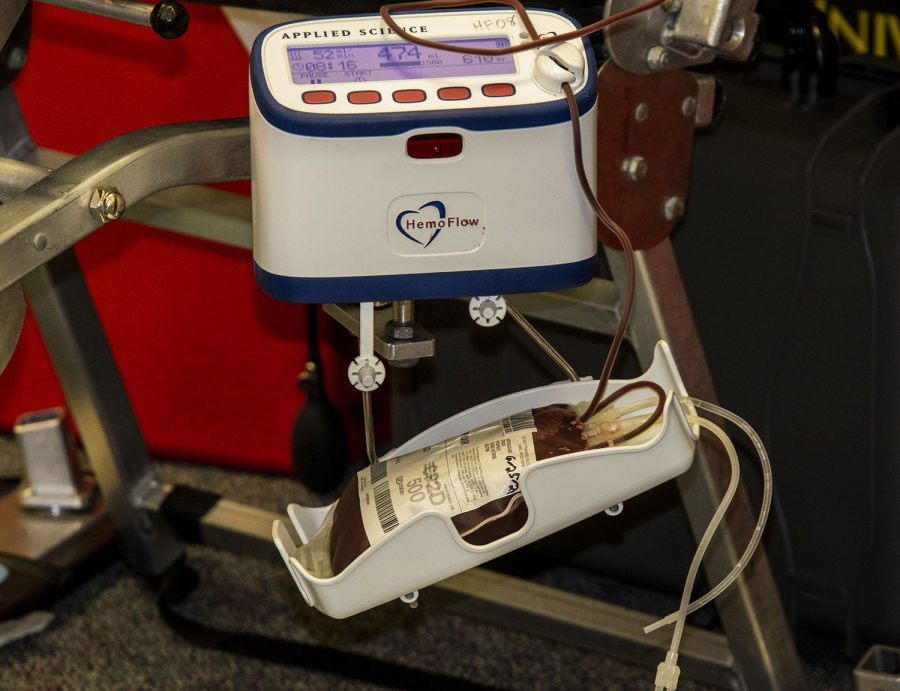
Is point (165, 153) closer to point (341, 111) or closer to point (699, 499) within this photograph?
point (341, 111)

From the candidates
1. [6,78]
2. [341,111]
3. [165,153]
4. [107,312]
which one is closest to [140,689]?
[107,312]

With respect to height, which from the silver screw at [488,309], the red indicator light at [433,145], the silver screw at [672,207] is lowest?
the silver screw at [672,207]

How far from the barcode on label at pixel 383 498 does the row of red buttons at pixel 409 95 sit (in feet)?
0.70

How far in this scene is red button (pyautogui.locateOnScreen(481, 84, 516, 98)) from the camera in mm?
628

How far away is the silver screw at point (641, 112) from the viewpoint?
2.73 ft

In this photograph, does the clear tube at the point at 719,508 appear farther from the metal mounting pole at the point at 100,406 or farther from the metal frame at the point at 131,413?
the metal mounting pole at the point at 100,406

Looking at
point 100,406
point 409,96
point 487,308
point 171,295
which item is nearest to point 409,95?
point 409,96

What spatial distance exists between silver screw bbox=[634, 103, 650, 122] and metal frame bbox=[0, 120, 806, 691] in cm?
12

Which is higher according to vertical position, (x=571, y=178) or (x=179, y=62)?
(x=571, y=178)

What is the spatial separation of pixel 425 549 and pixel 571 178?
0.69ft

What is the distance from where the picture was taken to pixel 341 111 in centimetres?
61

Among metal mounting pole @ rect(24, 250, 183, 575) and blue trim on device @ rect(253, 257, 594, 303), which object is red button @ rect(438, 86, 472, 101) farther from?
metal mounting pole @ rect(24, 250, 183, 575)

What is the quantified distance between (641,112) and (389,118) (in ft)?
0.91

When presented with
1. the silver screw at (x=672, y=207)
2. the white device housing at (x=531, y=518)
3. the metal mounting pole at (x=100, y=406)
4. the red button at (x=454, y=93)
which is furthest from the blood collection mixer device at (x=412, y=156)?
the metal mounting pole at (x=100, y=406)
